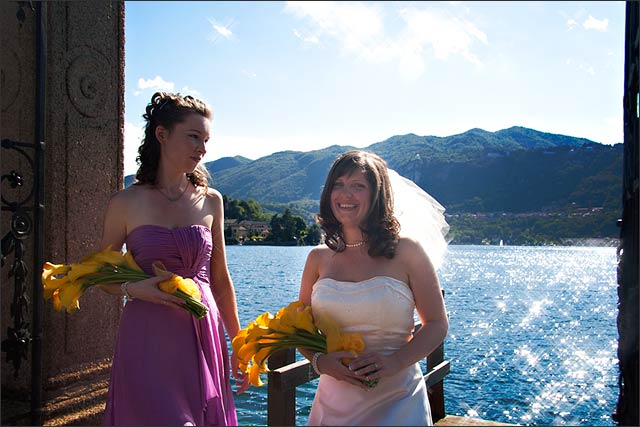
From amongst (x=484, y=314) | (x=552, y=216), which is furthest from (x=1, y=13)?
(x=552, y=216)

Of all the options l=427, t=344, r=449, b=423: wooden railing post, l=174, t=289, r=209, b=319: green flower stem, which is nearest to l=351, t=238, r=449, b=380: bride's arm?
l=174, t=289, r=209, b=319: green flower stem

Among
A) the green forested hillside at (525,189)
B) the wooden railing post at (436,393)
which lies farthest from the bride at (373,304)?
the green forested hillside at (525,189)

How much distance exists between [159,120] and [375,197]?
3.83 feet

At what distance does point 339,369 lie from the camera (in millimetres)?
2488

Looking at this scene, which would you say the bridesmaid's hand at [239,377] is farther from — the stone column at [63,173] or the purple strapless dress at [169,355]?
the stone column at [63,173]

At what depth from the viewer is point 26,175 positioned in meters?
3.51

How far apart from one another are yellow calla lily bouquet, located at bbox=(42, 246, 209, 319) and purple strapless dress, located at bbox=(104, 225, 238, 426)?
0.10 meters

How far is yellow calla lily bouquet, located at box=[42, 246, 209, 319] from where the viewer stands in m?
2.67

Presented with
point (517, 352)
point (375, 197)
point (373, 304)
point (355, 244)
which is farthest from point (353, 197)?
point (517, 352)

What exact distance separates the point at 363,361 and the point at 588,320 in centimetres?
3340

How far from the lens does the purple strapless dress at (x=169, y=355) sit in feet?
8.76

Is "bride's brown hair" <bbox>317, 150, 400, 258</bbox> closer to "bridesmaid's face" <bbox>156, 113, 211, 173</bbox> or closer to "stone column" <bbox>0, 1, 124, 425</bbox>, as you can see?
"bridesmaid's face" <bbox>156, 113, 211, 173</bbox>

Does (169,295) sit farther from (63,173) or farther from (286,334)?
(63,173)

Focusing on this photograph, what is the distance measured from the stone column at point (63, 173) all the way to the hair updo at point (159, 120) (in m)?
0.73
